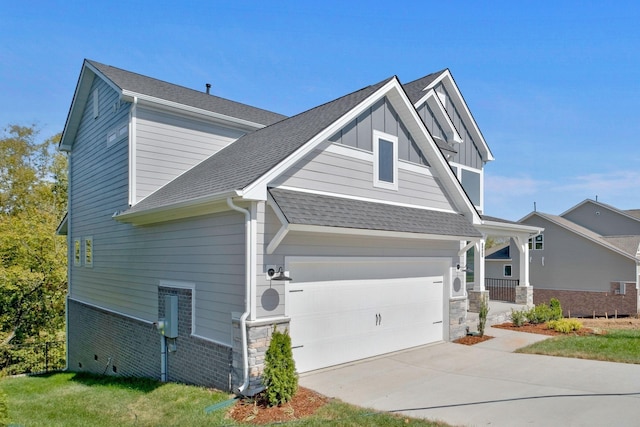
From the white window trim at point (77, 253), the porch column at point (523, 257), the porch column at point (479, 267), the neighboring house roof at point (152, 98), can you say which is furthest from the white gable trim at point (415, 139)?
the white window trim at point (77, 253)

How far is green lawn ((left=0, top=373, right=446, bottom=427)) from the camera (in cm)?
603

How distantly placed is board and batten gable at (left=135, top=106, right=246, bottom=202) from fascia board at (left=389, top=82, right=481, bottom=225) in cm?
580

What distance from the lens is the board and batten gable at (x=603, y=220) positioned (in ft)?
93.8

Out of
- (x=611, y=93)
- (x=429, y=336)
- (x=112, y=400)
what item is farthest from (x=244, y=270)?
(x=611, y=93)

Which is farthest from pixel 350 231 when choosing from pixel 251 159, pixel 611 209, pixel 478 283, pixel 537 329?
pixel 611 209

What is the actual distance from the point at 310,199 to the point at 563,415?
5.10 meters

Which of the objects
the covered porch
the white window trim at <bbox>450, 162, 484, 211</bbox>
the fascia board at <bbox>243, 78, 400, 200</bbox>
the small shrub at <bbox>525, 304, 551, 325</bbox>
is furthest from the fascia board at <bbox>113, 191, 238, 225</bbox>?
the white window trim at <bbox>450, 162, 484, 211</bbox>

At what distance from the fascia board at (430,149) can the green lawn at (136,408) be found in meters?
6.45

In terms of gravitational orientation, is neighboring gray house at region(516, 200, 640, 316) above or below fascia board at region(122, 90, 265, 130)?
below

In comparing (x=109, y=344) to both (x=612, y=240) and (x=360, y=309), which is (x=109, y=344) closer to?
(x=360, y=309)

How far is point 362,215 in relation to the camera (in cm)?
860

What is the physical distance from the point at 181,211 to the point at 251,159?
181cm

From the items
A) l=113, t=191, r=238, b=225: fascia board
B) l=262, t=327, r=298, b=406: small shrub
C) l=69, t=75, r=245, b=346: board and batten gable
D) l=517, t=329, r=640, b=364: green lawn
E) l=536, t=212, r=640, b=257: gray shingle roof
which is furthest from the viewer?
l=536, t=212, r=640, b=257: gray shingle roof

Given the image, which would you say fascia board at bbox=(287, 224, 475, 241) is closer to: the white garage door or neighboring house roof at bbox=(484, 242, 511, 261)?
the white garage door
